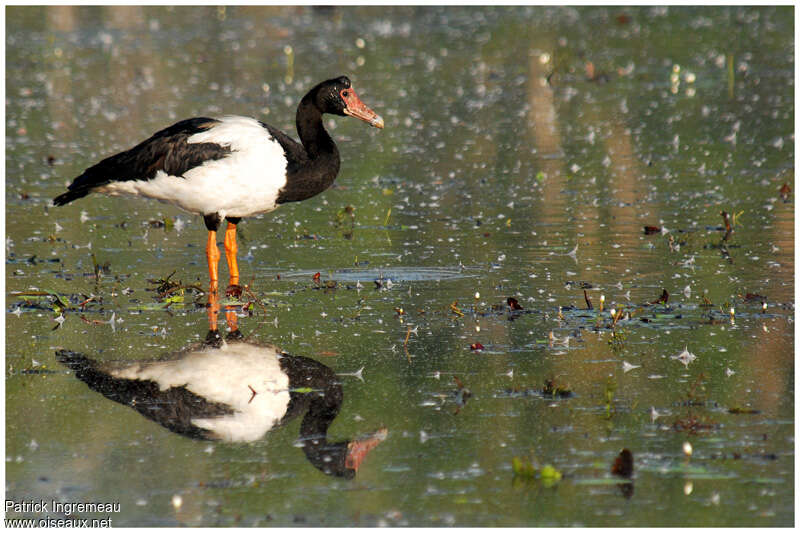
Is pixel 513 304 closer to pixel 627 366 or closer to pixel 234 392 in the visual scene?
pixel 627 366

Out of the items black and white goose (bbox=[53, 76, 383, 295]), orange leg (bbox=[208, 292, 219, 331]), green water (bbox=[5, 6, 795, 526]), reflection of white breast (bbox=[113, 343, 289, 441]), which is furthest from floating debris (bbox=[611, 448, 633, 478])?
black and white goose (bbox=[53, 76, 383, 295])

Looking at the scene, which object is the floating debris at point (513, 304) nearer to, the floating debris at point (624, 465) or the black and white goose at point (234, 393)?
the black and white goose at point (234, 393)

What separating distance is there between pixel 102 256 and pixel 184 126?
1.97 m

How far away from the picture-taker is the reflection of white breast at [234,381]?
7.28 meters

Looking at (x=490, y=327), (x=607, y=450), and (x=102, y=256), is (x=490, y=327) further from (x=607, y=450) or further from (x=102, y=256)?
(x=102, y=256)

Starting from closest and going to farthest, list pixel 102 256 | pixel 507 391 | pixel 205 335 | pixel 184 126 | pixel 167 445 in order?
pixel 167 445, pixel 507 391, pixel 205 335, pixel 184 126, pixel 102 256

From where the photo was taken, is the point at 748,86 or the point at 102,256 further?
the point at 748,86

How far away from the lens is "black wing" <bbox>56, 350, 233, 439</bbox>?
736cm

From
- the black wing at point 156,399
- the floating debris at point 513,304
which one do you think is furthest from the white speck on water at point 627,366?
the black wing at point 156,399

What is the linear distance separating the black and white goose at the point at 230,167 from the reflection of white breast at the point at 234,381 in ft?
6.12

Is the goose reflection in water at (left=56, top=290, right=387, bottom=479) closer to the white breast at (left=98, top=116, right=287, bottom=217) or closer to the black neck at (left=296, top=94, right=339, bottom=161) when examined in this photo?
the white breast at (left=98, top=116, right=287, bottom=217)

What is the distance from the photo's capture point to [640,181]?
16.0 metres

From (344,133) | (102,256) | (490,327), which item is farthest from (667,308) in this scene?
(344,133)

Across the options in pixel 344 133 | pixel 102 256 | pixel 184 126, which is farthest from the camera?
pixel 344 133
